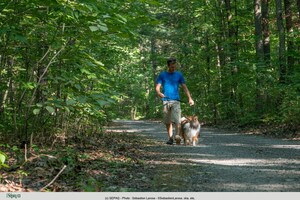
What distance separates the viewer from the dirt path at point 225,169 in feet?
15.9

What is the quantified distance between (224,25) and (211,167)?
Answer: 17.9 meters

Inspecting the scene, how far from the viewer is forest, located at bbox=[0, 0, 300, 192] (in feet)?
19.5

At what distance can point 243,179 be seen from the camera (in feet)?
17.2

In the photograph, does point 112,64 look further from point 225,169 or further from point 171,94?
point 225,169

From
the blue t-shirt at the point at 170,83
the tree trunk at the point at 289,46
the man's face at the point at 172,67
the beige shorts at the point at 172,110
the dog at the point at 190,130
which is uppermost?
the tree trunk at the point at 289,46

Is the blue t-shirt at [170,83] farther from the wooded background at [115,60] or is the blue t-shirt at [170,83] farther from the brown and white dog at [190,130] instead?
the wooded background at [115,60]

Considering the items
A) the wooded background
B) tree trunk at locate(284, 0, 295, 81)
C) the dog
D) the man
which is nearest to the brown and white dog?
the dog

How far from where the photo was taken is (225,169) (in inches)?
243

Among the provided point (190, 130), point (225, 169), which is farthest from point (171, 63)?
point (225, 169)

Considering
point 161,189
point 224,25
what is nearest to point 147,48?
point 224,25

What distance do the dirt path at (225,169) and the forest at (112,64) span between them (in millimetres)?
1454

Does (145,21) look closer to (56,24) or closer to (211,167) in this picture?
(56,24)

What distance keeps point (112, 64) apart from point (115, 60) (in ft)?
3.31

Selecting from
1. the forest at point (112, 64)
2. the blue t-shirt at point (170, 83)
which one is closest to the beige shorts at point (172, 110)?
the blue t-shirt at point (170, 83)
